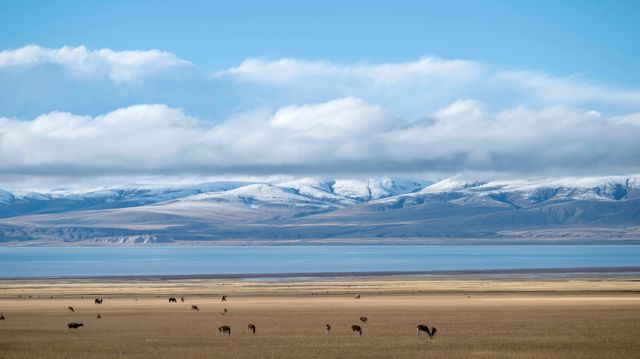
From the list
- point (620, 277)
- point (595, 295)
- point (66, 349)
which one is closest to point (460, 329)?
point (66, 349)

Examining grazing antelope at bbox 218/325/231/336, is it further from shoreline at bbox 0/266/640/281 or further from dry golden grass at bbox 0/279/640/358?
shoreline at bbox 0/266/640/281

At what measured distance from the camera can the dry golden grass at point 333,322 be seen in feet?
115

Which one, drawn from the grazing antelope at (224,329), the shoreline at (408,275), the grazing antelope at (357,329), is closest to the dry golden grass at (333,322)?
the grazing antelope at (224,329)

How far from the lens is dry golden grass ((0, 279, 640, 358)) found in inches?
1374

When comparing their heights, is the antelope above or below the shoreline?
above

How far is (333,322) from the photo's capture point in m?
46.5

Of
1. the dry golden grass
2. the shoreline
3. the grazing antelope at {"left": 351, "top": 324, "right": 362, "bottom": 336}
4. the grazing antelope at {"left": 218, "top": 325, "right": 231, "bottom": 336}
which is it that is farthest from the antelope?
the shoreline

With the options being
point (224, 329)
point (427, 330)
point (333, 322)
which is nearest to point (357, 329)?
point (427, 330)

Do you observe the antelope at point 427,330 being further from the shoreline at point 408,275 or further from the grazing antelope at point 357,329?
the shoreline at point 408,275

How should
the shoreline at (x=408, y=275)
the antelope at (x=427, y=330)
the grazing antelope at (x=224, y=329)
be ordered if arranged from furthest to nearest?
the shoreline at (x=408, y=275) → the grazing antelope at (x=224, y=329) → the antelope at (x=427, y=330)

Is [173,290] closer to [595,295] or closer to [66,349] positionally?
[595,295]

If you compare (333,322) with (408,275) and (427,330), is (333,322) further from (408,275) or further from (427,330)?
(408,275)

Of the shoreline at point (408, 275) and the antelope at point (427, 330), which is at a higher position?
the antelope at point (427, 330)

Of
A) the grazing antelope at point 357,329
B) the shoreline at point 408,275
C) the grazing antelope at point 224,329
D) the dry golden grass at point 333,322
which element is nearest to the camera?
the dry golden grass at point 333,322
